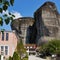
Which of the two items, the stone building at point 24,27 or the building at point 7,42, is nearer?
the building at point 7,42

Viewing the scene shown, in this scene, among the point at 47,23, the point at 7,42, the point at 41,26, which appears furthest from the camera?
the point at 41,26

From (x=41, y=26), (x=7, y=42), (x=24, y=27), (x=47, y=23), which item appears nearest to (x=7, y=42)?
(x=7, y=42)

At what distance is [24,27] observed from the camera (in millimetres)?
67875

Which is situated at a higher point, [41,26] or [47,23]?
[47,23]

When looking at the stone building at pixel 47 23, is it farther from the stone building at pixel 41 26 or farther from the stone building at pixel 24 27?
the stone building at pixel 24 27

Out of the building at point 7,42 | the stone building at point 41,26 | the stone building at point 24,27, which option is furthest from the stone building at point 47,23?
the building at point 7,42

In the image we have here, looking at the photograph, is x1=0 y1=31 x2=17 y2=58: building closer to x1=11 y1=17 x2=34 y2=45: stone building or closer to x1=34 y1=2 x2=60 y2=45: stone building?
x1=34 y1=2 x2=60 y2=45: stone building

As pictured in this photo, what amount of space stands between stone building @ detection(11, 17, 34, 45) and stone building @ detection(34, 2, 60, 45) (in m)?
3.99

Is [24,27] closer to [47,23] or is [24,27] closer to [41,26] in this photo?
[41,26]

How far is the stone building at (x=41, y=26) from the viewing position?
6106cm

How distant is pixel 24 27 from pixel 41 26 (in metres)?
6.67

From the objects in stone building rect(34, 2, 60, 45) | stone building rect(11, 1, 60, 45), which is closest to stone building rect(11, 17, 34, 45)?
stone building rect(11, 1, 60, 45)

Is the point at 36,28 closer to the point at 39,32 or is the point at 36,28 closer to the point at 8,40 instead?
the point at 39,32

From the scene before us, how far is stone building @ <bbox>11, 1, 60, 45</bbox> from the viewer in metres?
61.1
